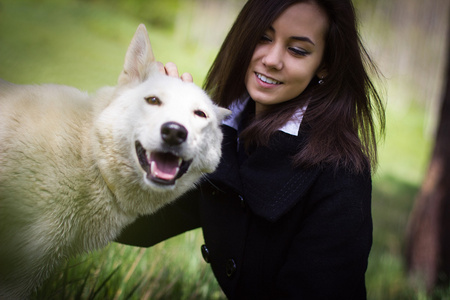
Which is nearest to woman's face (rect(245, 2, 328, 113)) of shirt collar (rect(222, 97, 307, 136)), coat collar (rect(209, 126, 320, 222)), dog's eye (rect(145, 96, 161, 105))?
shirt collar (rect(222, 97, 307, 136))

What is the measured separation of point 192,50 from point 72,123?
8.24 meters

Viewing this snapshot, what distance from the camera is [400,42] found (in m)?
11.0

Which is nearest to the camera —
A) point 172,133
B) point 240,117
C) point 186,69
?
point 172,133

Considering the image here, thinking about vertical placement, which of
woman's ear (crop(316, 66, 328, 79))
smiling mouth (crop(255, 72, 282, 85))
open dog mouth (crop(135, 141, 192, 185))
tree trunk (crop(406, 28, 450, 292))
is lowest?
tree trunk (crop(406, 28, 450, 292))

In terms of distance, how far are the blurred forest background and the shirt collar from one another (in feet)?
2.75

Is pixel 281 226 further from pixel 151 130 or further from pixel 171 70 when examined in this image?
pixel 171 70

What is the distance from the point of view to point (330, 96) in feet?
7.22

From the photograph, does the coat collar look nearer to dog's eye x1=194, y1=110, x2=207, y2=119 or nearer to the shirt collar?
the shirt collar

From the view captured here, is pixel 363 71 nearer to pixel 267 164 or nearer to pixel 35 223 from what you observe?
pixel 267 164

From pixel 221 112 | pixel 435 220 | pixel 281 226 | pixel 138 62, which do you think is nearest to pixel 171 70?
pixel 138 62

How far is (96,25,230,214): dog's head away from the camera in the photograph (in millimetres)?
1729

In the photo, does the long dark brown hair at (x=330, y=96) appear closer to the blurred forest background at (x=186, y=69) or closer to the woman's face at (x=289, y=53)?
the woman's face at (x=289, y=53)

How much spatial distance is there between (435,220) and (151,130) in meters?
3.87

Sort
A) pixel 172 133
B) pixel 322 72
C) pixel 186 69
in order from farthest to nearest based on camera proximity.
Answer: pixel 186 69 → pixel 322 72 → pixel 172 133
